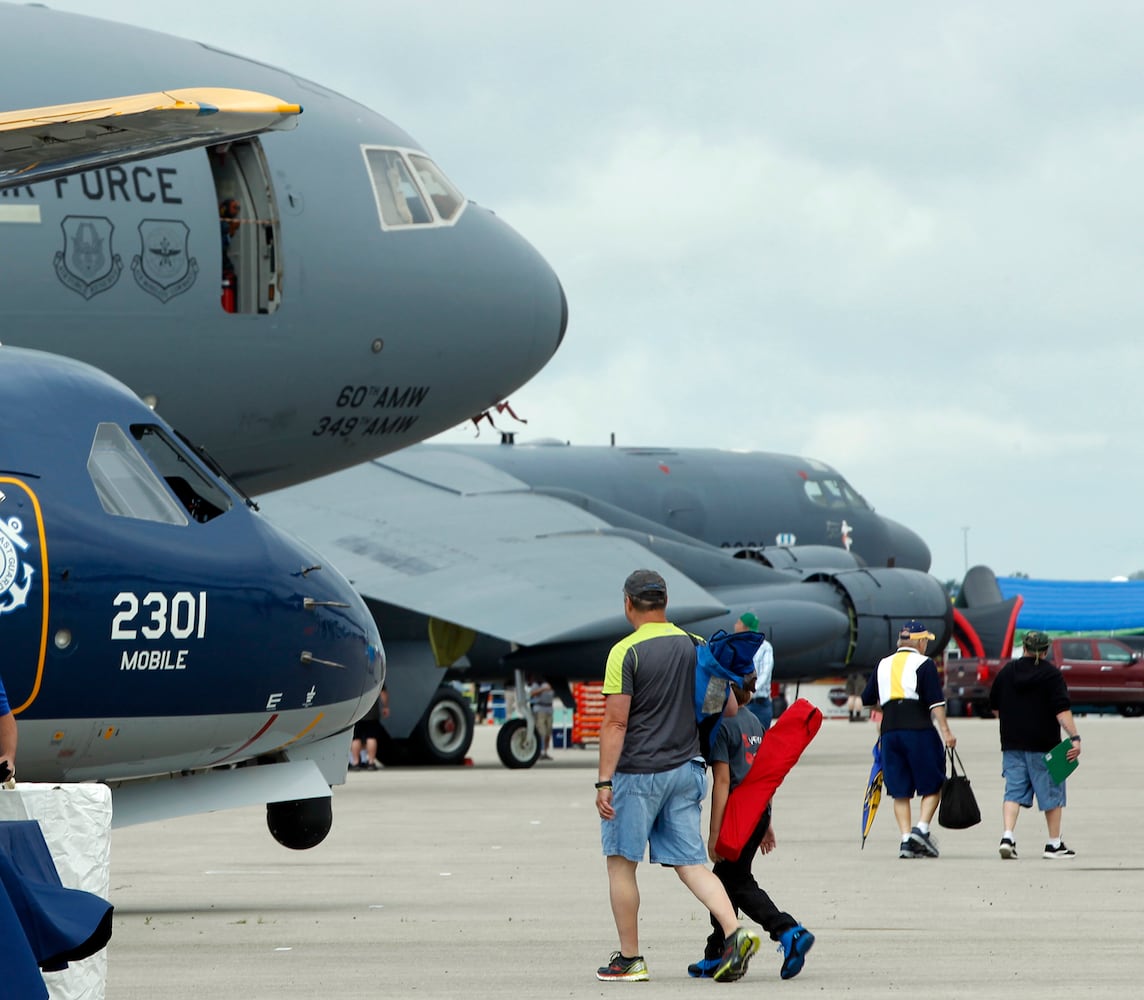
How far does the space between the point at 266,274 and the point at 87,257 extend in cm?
152

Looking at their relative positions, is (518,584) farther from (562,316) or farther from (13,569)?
(13,569)

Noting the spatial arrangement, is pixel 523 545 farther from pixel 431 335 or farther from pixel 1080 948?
pixel 1080 948

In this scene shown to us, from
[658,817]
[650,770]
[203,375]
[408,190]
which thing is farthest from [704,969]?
[408,190]

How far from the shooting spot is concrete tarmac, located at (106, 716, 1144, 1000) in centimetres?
932

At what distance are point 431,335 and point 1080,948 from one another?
8.30 meters

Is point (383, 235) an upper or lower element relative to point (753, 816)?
upper

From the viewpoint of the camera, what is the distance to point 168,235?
15.2 metres

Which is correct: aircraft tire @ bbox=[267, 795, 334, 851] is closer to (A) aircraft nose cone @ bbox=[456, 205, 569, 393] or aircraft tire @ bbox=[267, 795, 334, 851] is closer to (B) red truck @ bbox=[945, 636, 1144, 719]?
(A) aircraft nose cone @ bbox=[456, 205, 569, 393]

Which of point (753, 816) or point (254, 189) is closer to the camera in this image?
point (753, 816)

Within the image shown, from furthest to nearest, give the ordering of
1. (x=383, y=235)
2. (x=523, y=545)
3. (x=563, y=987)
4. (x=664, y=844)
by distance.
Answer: (x=523, y=545) → (x=383, y=235) → (x=664, y=844) → (x=563, y=987)

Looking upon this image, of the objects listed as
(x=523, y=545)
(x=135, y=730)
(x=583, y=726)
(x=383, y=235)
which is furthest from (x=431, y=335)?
(x=583, y=726)

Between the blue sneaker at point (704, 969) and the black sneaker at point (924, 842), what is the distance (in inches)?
255

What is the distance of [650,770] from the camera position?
31.6 feet

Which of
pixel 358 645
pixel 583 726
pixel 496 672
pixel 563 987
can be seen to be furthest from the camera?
pixel 583 726
